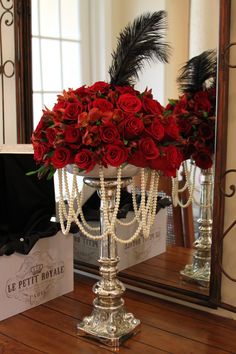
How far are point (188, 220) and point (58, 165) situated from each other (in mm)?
446

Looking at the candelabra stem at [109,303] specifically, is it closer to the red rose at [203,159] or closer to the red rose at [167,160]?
the red rose at [167,160]

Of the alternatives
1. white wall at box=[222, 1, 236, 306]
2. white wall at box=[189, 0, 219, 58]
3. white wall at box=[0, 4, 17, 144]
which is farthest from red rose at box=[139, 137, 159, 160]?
white wall at box=[0, 4, 17, 144]

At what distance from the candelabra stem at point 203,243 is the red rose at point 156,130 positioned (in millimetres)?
267

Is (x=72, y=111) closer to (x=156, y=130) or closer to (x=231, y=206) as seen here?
(x=156, y=130)

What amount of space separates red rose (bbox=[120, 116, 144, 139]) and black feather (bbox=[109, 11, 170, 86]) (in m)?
0.15

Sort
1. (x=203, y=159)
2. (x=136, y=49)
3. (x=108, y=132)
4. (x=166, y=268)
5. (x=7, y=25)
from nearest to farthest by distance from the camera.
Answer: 1. (x=108, y=132)
2. (x=136, y=49)
3. (x=203, y=159)
4. (x=166, y=268)
5. (x=7, y=25)

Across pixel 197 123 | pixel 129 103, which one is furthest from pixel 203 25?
pixel 129 103

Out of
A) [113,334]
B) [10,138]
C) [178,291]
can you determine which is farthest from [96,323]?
[10,138]

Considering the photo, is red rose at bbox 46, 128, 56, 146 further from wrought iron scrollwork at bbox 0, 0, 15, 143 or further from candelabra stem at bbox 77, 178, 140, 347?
wrought iron scrollwork at bbox 0, 0, 15, 143

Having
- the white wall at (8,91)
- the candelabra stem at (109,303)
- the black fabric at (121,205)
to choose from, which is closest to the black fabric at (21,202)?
the black fabric at (121,205)

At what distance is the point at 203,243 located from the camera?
1217 millimetres

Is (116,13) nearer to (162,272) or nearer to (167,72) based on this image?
(167,72)

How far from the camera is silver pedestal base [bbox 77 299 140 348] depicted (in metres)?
1.05

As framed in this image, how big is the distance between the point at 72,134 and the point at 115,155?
0.32 feet
